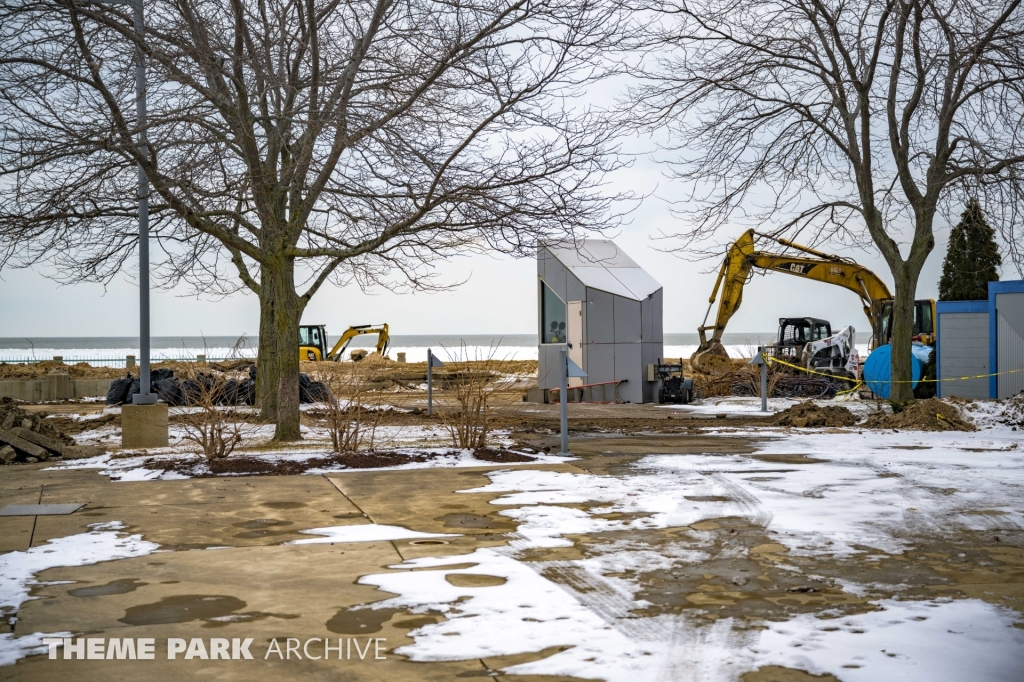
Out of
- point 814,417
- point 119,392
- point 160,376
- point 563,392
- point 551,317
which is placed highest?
point 551,317

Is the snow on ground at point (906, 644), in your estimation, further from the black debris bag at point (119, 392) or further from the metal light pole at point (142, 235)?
the black debris bag at point (119, 392)

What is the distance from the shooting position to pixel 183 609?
5.21 m

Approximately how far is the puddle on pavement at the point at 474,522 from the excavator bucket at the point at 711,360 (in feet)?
68.3

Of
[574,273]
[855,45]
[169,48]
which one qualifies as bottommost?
[574,273]

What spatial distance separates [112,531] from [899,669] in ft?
19.1

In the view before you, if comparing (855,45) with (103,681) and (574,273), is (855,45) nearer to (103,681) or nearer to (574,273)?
(574,273)

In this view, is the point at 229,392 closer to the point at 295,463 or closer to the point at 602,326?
the point at 295,463

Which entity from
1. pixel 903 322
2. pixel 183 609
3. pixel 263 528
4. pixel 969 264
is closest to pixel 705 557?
pixel 183 609

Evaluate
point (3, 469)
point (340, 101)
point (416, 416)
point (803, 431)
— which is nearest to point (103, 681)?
point (3, 469)

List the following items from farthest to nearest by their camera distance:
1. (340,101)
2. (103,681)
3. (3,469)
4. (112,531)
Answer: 1. (340,101)
2. (3,469)
3. (112,531)
4. (103,681)

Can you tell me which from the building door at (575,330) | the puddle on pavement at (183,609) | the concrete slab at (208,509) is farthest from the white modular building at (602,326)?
the puddle on pavement at (183,609)

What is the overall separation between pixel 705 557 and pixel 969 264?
26157 millimetres

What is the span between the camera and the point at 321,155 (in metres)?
13.7

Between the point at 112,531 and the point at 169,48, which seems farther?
the point at 169,48
